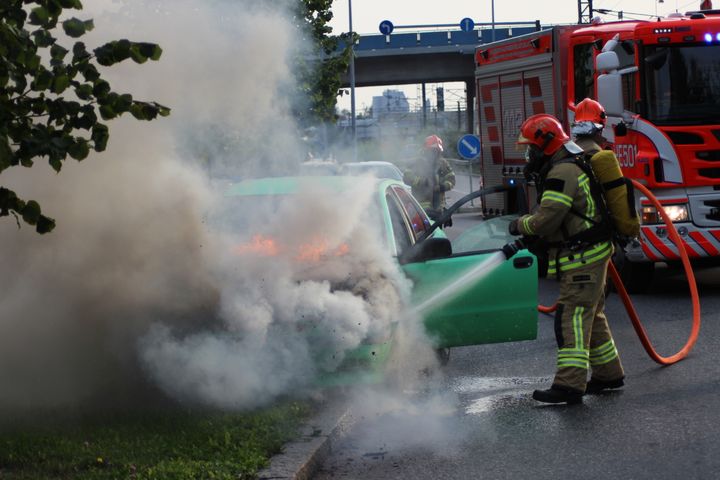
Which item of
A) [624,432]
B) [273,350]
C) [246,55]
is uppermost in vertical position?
[246,55]

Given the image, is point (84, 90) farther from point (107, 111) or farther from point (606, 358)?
point (606, 358)

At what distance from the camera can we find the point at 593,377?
24.4ft

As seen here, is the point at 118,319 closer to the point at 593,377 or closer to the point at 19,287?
the point at 19,287

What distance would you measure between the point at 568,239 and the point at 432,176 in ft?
34.2

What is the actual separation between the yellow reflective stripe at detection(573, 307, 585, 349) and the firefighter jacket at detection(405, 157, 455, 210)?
10.3 meters

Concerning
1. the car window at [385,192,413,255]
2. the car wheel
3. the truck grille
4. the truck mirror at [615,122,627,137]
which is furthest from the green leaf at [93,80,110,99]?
the truck grille

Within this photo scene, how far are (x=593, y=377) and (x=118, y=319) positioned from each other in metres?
3.16

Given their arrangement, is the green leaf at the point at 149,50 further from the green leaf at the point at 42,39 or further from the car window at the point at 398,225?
the car window at the point at 398,225

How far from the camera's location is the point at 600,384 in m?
7.41

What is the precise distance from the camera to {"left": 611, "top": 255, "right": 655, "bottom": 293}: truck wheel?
12000 millimetres

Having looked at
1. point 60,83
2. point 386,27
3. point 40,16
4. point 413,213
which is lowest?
point 413,213

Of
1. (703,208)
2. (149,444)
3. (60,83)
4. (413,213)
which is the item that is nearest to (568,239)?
(413,213)

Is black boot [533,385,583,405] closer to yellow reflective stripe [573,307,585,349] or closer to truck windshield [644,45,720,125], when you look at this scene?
yellow reflective stripe [573,307,585,349]

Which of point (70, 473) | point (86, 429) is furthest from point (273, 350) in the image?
point (70, 473)
